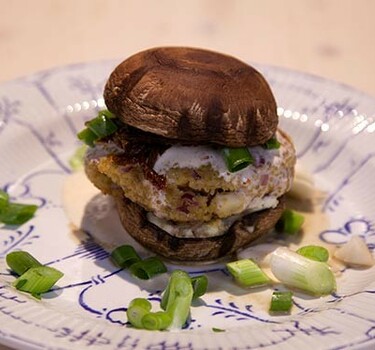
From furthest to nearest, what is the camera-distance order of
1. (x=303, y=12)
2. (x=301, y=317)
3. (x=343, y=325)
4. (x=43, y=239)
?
1. (x=303, y=12)
2. (x=43, y=239)
3. (x=301, y=317)
4. (x=343, y=325)

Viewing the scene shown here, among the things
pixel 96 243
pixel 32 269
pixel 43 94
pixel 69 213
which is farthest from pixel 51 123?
pixel 32 269

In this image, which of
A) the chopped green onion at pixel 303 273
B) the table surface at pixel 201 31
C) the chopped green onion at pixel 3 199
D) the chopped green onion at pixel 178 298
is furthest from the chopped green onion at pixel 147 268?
the table surface at pixel 201 31

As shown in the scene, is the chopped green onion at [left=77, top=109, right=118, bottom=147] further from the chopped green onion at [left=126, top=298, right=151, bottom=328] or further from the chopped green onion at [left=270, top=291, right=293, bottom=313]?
the chopped green onion at [left=270, top=291, right=293, bottom=313]

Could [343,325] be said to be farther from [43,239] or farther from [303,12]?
[303,12]

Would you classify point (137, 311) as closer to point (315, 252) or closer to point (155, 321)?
point (155, 321)

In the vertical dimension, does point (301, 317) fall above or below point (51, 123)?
below

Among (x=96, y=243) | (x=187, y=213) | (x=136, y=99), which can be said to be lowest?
(x=96, y=243)

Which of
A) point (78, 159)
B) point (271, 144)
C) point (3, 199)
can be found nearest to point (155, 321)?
point (271, 144)
